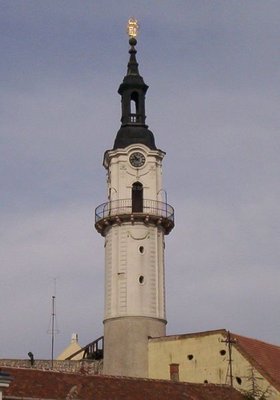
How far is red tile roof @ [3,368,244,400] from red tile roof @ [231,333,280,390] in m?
2.99

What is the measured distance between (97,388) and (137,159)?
23.4 metres

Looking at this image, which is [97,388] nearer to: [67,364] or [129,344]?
[129,344]

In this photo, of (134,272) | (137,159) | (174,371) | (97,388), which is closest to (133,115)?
(137,159)

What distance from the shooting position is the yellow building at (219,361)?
56.8 metres

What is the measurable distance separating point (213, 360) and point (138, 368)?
561cm

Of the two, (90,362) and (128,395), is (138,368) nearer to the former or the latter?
(90,362)

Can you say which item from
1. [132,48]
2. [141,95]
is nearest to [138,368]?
[141,95]

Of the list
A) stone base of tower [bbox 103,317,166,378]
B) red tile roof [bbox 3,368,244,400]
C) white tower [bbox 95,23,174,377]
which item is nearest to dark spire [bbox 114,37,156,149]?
white tower [bbox 95,23,174,377]

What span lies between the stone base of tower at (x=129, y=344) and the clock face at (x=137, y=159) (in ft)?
35.8

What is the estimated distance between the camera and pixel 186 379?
6050 cm

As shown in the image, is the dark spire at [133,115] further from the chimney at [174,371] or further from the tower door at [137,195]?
the chimney at [174,371]

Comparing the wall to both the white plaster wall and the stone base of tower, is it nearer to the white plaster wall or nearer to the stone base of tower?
the stone base of tower

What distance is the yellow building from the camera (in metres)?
56.8

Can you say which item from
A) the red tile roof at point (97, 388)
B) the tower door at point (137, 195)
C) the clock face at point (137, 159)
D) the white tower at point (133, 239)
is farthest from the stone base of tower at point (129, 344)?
the clock face at point (137, 159)
